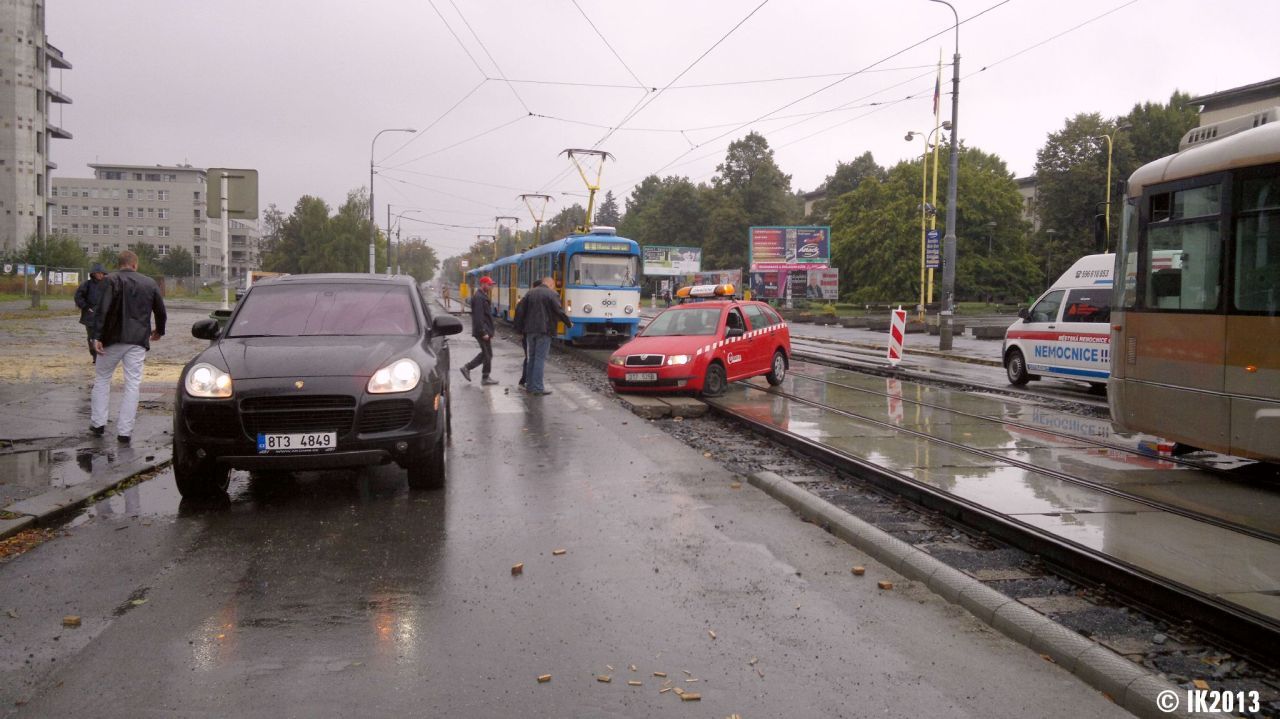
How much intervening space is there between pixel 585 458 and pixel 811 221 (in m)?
101

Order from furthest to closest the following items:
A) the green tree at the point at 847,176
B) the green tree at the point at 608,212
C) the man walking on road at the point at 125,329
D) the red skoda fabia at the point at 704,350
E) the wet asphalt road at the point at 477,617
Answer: the green tree at the point at 608,212 < the green tree at the point at 847,176 < the red skoda fabia at the point at 704,350 < the man walking on road at the point at 125,329 < the wet asphalt road at the point at 477,617

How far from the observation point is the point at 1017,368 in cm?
1686

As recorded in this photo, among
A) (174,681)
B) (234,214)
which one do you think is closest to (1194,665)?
(174,681)

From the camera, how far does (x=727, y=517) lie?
269 inches

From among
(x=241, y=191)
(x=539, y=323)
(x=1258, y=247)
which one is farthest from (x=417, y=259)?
(x=1258, y=247)

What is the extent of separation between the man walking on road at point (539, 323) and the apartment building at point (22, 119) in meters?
69.9

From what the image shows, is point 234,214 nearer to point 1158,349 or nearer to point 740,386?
point 740,386

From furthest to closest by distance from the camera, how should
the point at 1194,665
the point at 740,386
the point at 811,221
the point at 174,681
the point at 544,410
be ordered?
the point at 811,221
the point at 740,386
the point at 544,410
the point at 1194,665
the point at 174,681

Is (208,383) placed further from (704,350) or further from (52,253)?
(52,253)

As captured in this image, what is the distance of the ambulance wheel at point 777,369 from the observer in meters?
16.0

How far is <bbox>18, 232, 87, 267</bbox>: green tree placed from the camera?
2328 inches

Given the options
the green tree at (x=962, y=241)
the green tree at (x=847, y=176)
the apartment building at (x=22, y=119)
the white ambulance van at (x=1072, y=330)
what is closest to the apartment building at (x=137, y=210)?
the apartment building at (x=22, y=119)

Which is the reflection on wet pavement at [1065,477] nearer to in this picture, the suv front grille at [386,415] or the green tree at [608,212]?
the suv front grille at [386,415]

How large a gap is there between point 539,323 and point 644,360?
176 centimetres
